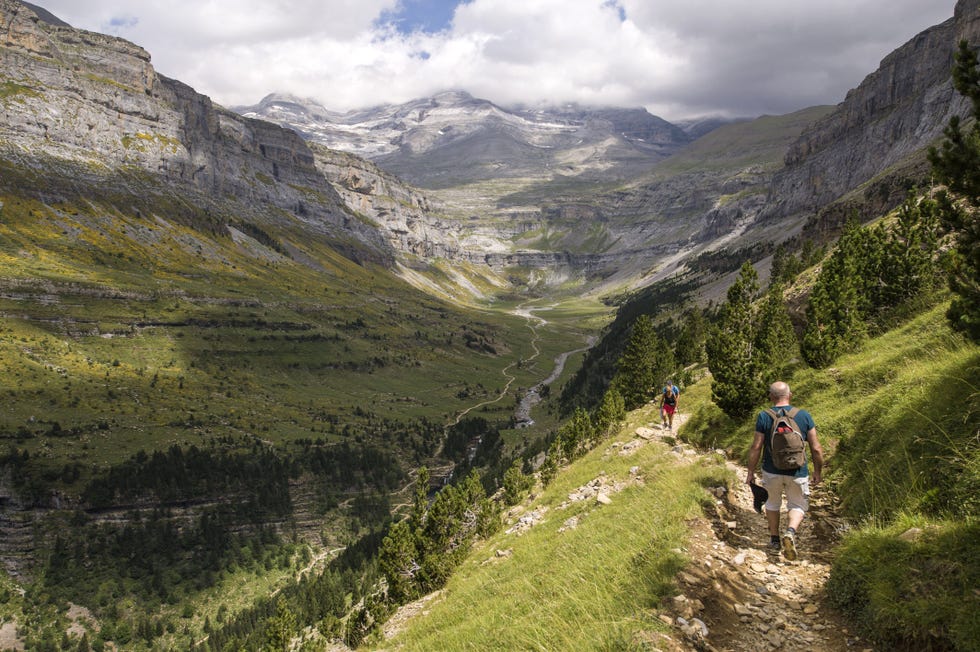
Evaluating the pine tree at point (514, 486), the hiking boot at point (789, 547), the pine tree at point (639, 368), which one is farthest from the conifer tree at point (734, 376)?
the pine tree at point (639, 368)

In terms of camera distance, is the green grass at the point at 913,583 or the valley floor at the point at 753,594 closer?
the green grass at the point at 913,583

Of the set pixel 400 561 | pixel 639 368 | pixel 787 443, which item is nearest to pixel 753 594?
pixel 787 443

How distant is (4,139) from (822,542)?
286821mm

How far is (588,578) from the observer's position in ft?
32.7

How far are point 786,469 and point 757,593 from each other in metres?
2.62

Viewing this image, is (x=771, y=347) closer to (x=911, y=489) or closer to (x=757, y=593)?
(x=911, y=489)

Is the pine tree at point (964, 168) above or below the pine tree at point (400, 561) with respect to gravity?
above

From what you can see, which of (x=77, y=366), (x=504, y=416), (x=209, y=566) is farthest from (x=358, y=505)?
(x=77, y=366)

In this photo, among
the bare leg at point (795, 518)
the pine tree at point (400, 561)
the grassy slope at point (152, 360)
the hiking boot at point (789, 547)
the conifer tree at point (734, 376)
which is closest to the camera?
the hiking boot at point (789, 547)

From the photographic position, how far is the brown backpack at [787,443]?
9711 mm

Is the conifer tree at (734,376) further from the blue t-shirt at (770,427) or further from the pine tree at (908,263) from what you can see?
the blue t-shirt at (770,427)

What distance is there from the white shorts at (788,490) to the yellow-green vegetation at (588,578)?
1952mm

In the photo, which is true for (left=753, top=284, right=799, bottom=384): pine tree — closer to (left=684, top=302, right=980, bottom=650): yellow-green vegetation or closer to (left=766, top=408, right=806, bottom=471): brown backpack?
(left=684, top=302, right=980, bottom=650): yellow-green vegetation

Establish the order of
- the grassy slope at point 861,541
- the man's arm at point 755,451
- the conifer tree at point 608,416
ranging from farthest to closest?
the conifer tree at point 608,416, the man's arm at point 755,451, the grassy slope at point 861,541
